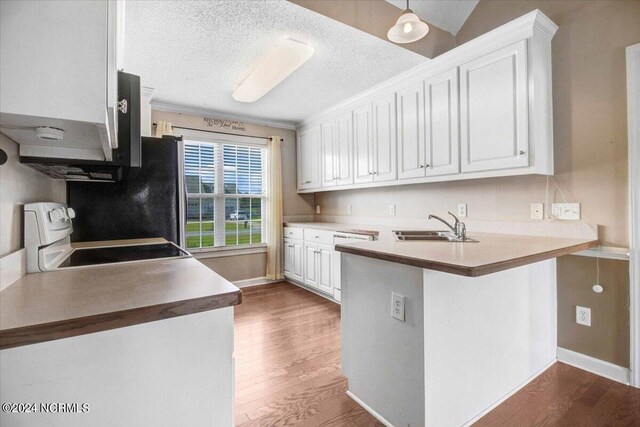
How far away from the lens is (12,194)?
3.42 feet

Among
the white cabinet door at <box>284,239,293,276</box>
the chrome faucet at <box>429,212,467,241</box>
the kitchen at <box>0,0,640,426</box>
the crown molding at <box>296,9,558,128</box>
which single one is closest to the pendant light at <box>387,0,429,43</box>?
the kitchen at <box>0,0,640,426</box>

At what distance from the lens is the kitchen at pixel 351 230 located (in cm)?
74

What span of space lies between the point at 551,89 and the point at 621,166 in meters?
0.70

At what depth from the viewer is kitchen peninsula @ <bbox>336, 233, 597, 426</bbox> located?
4.45 ft

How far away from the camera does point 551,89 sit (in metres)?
2.18

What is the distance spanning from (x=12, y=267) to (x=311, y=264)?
3.10 meters

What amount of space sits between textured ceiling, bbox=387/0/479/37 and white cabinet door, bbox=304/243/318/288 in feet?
8.57

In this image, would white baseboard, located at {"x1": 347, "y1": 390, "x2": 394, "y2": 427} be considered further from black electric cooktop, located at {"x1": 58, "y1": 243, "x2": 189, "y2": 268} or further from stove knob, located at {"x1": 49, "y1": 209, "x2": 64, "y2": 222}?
stove knob, located at {"x1": 49, "y1": 209, "x2": 64, "y2": 222}

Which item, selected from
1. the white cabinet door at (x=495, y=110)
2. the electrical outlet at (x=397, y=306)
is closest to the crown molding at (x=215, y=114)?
the white cabinet door at (x=495, y=110)

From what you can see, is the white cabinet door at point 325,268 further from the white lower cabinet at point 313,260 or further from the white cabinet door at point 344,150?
the white cabinet door at point 344,150

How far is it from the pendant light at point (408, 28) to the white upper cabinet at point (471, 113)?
737 millimetres

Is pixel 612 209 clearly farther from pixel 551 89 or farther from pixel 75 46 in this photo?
pixel 75 46

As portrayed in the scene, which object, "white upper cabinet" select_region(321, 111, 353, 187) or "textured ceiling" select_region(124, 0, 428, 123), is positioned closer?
"textured ceiling" select_region(124, 0, 428, 123)

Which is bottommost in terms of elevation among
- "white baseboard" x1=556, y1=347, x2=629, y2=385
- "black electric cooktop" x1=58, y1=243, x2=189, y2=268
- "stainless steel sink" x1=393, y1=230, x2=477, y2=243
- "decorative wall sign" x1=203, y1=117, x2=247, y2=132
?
"white baseboard" x1=556, y1=347, x2=629, y2=385
